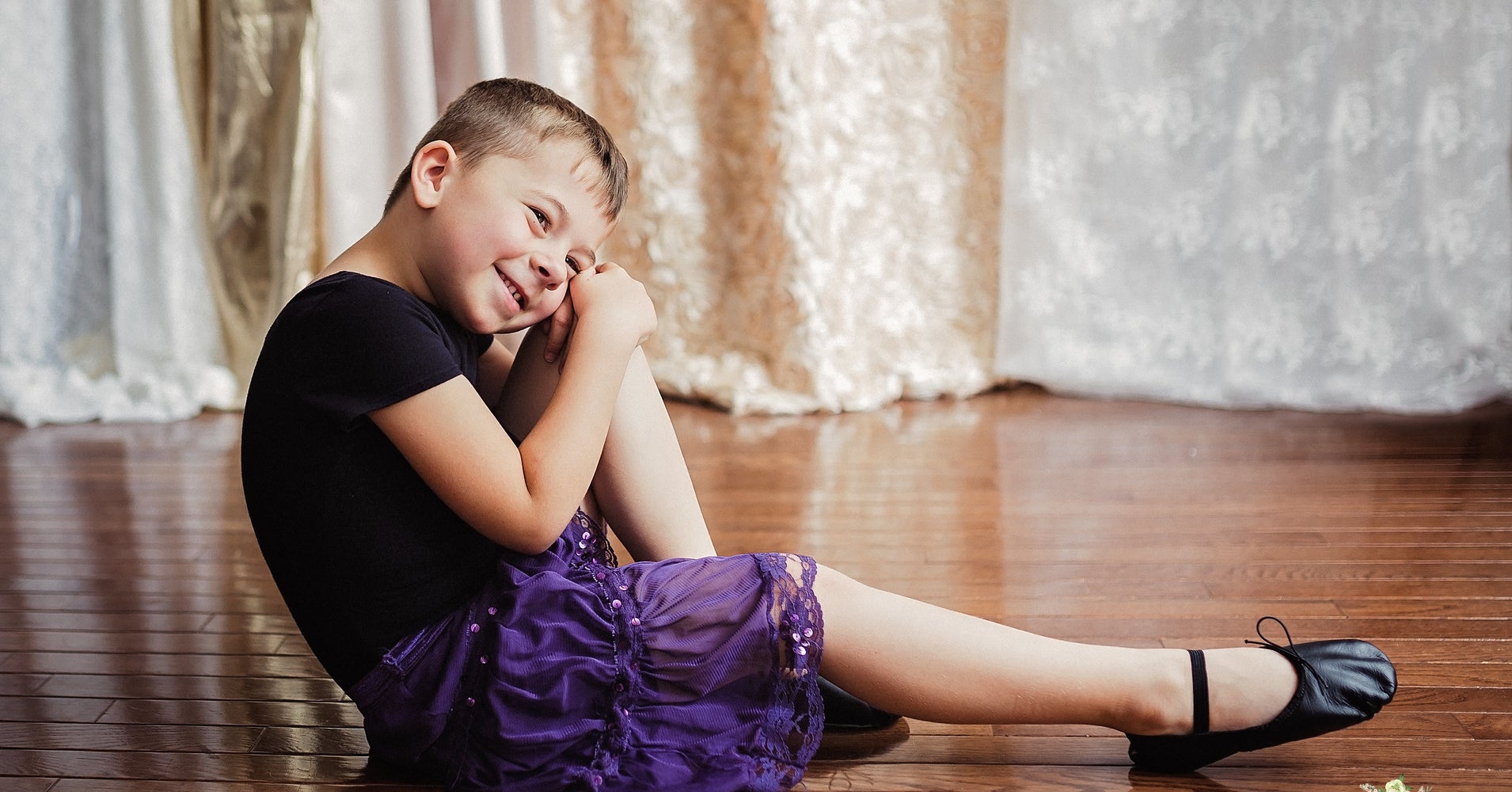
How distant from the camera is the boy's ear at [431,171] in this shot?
1.03 m

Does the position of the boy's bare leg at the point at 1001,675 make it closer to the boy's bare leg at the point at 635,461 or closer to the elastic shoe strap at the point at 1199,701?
the elastic shoe strap at the point at 1199,701

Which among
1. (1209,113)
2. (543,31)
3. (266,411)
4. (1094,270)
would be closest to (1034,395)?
(1094,270)

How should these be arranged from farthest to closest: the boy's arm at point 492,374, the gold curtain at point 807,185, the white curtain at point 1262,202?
the gold curtain at point 807,185, the white curtain at point 1262,202, the boy's arm at point 492,374

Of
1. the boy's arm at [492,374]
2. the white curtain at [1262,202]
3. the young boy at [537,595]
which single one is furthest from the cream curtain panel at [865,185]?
the young boy at [537,595]

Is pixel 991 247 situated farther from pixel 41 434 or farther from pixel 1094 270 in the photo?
pixel 41 434

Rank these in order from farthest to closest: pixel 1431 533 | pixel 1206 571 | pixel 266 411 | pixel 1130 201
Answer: pixel 1130 201 < pixel 1431 533 < pixel 1206 571 < pixel 266 411

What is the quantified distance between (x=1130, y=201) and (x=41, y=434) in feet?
7.46

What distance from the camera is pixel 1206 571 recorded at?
1.58 meters

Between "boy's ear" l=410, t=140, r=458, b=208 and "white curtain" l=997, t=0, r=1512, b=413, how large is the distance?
71.4 inches

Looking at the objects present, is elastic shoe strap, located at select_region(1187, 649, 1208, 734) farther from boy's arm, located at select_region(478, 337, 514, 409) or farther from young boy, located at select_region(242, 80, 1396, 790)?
boy's arm, located at select_region(478, 337, 514, 409)

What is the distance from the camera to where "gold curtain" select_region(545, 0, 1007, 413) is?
2551 mm

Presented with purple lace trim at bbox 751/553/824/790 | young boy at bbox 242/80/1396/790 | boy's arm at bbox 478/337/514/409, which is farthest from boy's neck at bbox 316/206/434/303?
purple lace trim at bbox 751/553/824/790

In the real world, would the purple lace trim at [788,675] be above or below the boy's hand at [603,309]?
below

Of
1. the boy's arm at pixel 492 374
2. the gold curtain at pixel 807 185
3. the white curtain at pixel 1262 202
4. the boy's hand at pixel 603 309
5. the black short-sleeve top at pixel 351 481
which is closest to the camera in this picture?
the black short-sleeve top at pixel 351 481
